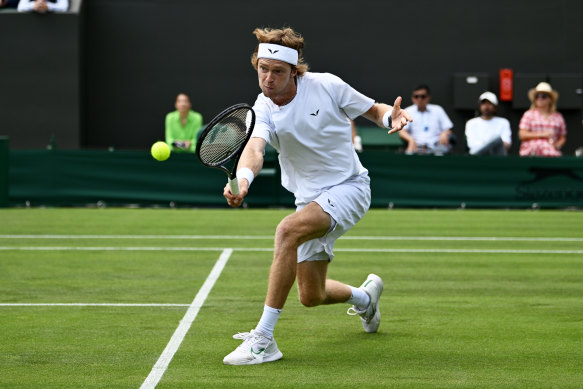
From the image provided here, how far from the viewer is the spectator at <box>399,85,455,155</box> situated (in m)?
16.1

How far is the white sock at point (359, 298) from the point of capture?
242 inches

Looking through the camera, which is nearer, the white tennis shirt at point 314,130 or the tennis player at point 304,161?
the tennis player at point 304,161

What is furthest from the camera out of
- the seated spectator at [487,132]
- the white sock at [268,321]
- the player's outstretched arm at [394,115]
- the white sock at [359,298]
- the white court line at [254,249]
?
the seated spectator at [487,132]

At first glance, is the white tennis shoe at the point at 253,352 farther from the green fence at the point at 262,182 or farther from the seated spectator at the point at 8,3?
the seated spectator at the point at 8,3

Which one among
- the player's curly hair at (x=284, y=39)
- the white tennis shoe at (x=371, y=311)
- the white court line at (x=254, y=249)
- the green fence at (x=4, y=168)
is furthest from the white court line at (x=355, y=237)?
the player's curly hair at (x=284, y=39)

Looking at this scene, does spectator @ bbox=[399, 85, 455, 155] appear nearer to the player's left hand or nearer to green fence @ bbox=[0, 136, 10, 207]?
green fence @ bbox=[0, 136, 10, 207]

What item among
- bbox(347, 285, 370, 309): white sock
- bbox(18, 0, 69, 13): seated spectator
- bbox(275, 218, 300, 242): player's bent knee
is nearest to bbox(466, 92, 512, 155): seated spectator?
bbox(18, 0, 69, 13): seated spectator

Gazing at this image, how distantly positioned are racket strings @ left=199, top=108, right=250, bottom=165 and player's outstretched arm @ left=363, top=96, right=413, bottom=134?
2.70ft

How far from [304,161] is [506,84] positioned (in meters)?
14.5

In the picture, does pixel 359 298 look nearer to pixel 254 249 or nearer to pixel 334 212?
pixel 334 212

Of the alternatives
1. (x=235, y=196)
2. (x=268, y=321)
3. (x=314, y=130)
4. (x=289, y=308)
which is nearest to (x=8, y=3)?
(x=289, y=308)

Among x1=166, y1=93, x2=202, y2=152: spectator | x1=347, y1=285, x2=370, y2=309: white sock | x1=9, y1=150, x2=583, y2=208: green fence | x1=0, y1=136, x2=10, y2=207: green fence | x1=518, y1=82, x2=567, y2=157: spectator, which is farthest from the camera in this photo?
x1=166, y1=93, x2=202, y2=152: spectator

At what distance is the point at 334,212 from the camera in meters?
5.65

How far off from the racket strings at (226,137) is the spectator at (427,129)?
35.6 ft
